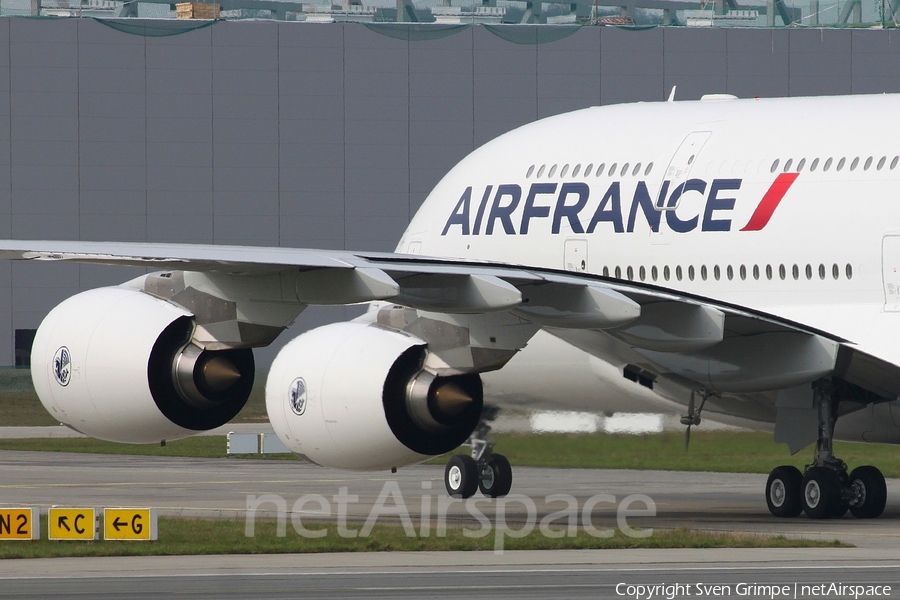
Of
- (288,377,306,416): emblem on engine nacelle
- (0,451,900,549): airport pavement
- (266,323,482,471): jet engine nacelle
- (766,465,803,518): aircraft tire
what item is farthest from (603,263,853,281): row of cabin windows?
(288,377,306,416): emblem on engine nacelle

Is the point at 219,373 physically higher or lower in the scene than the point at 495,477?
higher

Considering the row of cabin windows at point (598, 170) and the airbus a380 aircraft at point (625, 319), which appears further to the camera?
the row of cabin windows at point (598, 170)

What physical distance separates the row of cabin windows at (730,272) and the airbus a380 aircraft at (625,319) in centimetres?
2

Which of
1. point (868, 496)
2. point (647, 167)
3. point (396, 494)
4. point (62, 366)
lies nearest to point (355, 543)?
point (62, 366)

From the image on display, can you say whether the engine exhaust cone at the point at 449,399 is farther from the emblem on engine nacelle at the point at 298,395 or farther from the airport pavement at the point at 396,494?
the airport pavement at the point at 396,494

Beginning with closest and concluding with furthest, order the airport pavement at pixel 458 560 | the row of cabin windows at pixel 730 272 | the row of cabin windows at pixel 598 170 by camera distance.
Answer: the airport pavement at pixel 458 560, the row of cabin windows at pixel 730 272, the row of cabin windows at pixel 598 170

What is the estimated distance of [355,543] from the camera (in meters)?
15.5

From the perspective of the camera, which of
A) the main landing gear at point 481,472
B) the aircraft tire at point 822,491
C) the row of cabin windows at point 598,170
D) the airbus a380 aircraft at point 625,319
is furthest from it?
the main landing gear at point 481,472

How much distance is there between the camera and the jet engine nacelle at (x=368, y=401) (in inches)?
654

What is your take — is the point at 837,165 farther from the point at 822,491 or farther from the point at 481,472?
the point at 481,472

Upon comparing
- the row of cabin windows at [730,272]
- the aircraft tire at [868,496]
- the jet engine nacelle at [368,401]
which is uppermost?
the row of cabin windows at [730,272]

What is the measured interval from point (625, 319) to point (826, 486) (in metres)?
4.55

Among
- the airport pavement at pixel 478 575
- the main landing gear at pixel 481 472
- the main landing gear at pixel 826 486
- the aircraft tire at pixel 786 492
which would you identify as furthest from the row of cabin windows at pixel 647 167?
the airport pavement at pixel 478 575

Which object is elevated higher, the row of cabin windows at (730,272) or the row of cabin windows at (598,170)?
the row of cabin windows at (598,170)
